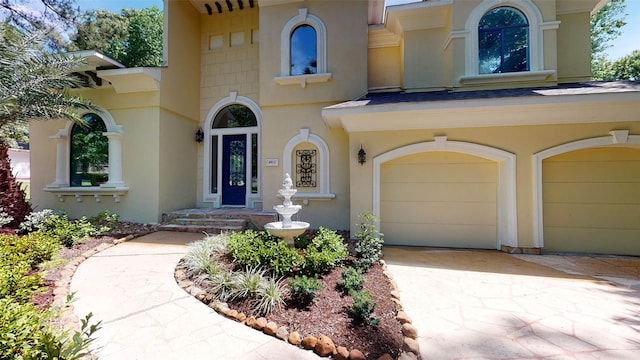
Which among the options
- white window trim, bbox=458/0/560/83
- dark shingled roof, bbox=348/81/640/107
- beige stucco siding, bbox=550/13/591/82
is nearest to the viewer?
dark shingled roof, bbox=348/81/640/107

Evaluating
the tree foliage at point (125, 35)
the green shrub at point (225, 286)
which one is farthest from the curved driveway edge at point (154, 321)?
the tree foliage at point (125, 35)

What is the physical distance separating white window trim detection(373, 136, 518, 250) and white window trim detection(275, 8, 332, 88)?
300 centimetres

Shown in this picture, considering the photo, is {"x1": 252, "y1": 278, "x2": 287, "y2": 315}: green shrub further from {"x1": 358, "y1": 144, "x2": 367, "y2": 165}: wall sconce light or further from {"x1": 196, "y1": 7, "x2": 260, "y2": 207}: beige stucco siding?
{"x1": 196, "y1": 7, "x2": 260, "y2": 207}: beige stucco siding

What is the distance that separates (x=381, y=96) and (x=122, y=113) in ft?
24.5

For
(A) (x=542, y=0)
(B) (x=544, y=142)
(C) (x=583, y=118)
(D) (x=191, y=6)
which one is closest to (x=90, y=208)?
(D) (x=191, y=6)

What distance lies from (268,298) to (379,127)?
14.3ft

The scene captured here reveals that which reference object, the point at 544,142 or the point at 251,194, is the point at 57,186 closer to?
the point at 251,194

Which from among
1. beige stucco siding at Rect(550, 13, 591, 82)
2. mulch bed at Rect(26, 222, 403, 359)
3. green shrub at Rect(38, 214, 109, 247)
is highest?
beige stucco siding at Rect(550, 13, 591, 82)

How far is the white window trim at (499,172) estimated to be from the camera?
5.70 meters

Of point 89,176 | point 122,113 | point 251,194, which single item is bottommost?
point 251,194

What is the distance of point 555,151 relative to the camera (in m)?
5.51

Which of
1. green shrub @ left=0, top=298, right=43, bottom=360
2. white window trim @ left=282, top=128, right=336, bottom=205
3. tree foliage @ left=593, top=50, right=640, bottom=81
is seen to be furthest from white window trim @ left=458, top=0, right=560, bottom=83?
tree foliage @ left=593, top=50, right=640, bottom=81

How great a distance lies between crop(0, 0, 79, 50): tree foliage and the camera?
814 cm

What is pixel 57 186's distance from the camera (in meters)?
8.01
